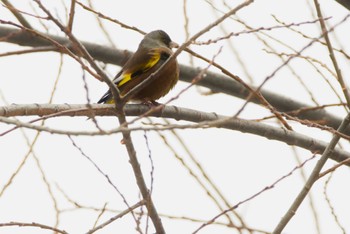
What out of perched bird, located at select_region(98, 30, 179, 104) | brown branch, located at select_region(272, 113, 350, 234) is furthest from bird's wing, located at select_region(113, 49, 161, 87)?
brown branch, located at select_region(272, 113, 350, 234)

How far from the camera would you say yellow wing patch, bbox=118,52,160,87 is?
14.8ft

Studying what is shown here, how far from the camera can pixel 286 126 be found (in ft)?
11.2

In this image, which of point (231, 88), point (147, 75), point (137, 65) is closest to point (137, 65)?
point (137, 65)

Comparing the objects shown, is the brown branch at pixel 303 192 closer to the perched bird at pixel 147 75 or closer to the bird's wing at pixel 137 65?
the perched bird at pixel 147 75

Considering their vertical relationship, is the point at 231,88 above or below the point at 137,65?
below

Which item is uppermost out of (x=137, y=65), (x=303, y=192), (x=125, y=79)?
(x=137, y=65)

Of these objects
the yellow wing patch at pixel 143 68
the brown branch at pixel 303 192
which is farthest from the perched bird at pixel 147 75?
the brown branch at pixel 303 192

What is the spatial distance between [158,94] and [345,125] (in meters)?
1.69

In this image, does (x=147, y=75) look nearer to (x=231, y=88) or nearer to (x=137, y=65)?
(x=137, y=65)

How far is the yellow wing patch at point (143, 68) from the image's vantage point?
4500 millimetres

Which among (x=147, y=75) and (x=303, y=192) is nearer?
(x=303, y=192)

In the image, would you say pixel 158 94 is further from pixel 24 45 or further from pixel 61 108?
pixel 61 108

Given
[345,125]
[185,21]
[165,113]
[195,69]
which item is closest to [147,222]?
[165,113]

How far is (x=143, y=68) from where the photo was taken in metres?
4.59
